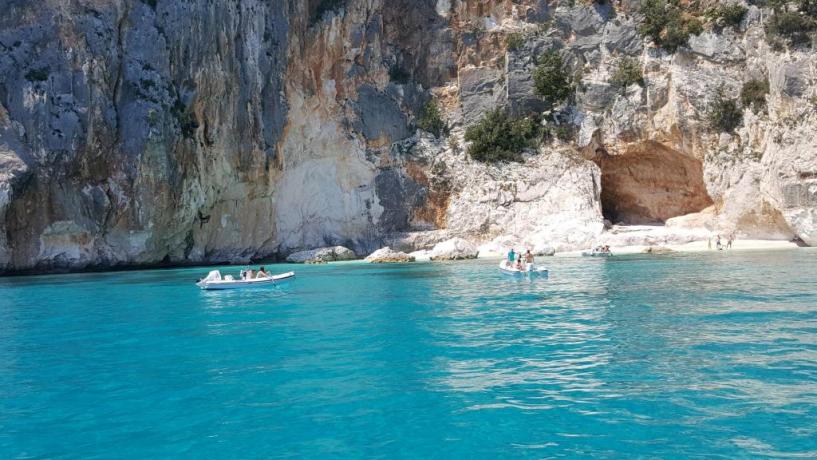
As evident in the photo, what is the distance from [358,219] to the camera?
4728 centimetres

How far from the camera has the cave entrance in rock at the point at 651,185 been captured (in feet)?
145

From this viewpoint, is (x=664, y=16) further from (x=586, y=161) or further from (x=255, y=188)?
(x=255, y=188)

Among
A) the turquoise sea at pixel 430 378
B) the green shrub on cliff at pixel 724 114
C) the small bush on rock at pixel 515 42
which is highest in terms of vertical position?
the small bush on rock at pixel 515 42

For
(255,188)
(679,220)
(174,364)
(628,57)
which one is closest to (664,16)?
(628,57)

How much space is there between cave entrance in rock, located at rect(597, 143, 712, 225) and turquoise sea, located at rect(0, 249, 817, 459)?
27413mm

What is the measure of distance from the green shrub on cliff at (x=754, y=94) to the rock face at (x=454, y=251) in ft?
63.3

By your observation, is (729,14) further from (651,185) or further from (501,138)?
(501,138)

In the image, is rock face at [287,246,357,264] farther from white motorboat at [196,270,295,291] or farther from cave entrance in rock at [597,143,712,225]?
cave entrance in rock at [597,143,712,225]

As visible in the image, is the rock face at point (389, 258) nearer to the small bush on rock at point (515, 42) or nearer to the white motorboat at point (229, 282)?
the white motorboat at point (229, 282)

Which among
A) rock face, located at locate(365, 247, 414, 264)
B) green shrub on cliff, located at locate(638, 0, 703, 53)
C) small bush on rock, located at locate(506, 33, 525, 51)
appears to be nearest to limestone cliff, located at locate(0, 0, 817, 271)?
small bush on rock, located at locate(506, 33, 525, 51)

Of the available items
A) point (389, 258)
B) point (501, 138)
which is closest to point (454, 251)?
point (389, 258)

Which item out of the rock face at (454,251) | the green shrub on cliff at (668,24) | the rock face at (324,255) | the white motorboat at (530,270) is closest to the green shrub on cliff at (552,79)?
the green shrub on cliff at (668,24)

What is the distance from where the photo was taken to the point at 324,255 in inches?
1681

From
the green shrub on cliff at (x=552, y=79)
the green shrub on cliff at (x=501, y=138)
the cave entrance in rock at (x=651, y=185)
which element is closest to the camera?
the cave entrance in rock at (x=651, y=185)
